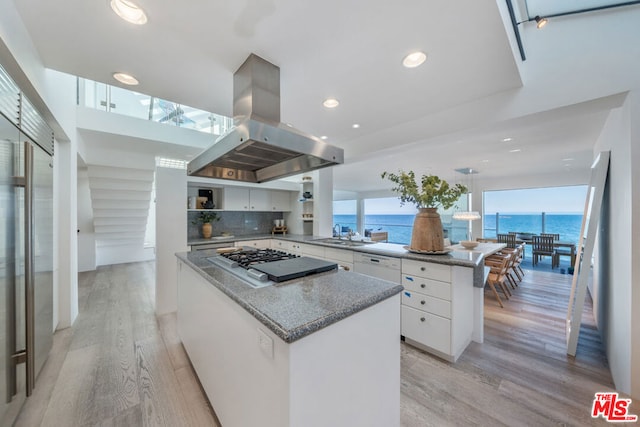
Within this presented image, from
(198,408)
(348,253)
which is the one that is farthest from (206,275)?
(348,253)

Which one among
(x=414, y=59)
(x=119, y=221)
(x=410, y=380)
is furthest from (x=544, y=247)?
(x=119, y=221)

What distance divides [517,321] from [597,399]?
1352 mm

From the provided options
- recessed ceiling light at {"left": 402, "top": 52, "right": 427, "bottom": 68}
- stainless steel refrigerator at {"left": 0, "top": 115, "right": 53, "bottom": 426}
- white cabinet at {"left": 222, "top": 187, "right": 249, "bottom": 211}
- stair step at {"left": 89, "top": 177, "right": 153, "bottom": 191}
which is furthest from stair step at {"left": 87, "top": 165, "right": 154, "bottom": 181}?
recessed ceiling light at {"left": 402, "top": 52, "right": 427, "bottom": 68}

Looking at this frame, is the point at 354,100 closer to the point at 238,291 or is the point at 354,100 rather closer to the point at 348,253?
the point at 348,253

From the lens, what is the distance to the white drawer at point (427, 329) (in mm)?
2113

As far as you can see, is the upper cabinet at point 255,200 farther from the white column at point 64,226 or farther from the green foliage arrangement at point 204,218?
the white column at point 64,226

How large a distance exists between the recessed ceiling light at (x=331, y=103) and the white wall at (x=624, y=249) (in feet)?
7.20

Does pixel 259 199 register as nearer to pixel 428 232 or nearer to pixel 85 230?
pixel 428 232

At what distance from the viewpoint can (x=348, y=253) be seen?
3004 millimetres

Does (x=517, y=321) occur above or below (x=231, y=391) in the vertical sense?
below

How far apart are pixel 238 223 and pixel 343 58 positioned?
12.4 ft

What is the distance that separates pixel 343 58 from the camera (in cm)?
175

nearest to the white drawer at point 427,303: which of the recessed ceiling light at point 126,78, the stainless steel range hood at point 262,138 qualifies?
the stainless steel range hood at point 262,138

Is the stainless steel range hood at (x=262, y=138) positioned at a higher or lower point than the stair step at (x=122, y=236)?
higher
